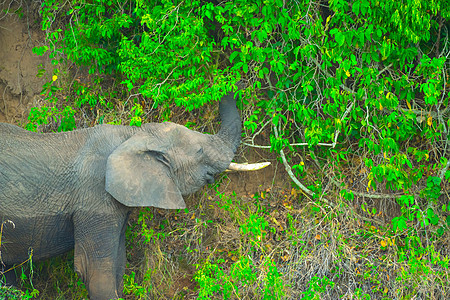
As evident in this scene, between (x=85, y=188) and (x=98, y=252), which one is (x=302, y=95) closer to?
(x=85, y=188)

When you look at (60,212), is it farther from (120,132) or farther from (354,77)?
(354,77)

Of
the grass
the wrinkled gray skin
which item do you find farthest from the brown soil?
the grass

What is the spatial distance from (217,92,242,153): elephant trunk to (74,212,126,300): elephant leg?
4.00ft

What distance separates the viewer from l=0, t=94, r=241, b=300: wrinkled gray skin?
5.13 m

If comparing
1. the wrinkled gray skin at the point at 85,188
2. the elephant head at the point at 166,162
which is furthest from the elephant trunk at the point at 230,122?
the wrinkled gray skin at the point at 85,188

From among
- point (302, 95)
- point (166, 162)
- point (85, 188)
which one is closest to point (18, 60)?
point (85, 188)

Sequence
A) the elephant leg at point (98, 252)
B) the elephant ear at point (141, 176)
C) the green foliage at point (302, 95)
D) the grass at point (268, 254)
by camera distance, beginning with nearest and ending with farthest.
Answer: the elephant ear at point (141, 176) < the elephant leg at point (98, 252) < the grass at point (268, 254) < the green foliage at point (302, 95)

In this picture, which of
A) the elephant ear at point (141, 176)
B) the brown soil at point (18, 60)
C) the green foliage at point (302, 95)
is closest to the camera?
the elephant ear at point (141, 176)

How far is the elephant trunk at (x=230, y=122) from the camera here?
569 centimetres

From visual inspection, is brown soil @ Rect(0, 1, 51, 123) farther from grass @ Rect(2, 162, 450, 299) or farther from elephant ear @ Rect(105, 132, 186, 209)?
elephant ear @ Rect(105, 132, 186, 209)

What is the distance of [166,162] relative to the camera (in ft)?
17.7

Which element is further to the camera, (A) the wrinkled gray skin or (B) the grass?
Answer: (B) the grass

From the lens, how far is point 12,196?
509 cm

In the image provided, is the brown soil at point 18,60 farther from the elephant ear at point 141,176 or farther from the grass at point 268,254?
the elephant ear at point 141,176
